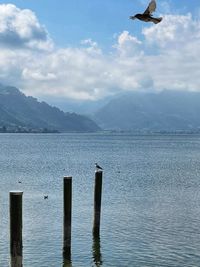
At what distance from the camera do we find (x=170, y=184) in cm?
5750

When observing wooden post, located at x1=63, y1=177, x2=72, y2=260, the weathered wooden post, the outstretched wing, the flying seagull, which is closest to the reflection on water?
the weathered wooden post

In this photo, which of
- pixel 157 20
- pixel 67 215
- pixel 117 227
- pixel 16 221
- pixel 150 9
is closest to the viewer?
pixel 157 20

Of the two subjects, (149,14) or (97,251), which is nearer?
(149,14)

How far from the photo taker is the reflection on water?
2459 centimetres

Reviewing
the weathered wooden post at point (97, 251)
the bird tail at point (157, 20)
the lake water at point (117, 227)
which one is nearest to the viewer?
the bird tail at point (157, 20)

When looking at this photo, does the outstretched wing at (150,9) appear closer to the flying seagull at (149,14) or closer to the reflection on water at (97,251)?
the flying seagull at (149,14)

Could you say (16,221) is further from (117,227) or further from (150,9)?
(117,227)

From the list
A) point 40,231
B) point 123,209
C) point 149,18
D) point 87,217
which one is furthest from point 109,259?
point 149,18

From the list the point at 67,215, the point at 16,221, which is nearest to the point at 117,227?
the point at 67,215

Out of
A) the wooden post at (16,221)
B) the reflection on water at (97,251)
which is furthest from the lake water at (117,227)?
the wooden post at (16,221)

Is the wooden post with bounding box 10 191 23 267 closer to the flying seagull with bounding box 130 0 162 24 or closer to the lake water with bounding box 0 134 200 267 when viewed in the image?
the lake water with bounding box 0 134 200 267

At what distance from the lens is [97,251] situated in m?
26.2

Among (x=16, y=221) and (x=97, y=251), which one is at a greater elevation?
(x=16, y=221)

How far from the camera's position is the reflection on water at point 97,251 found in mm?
24594
